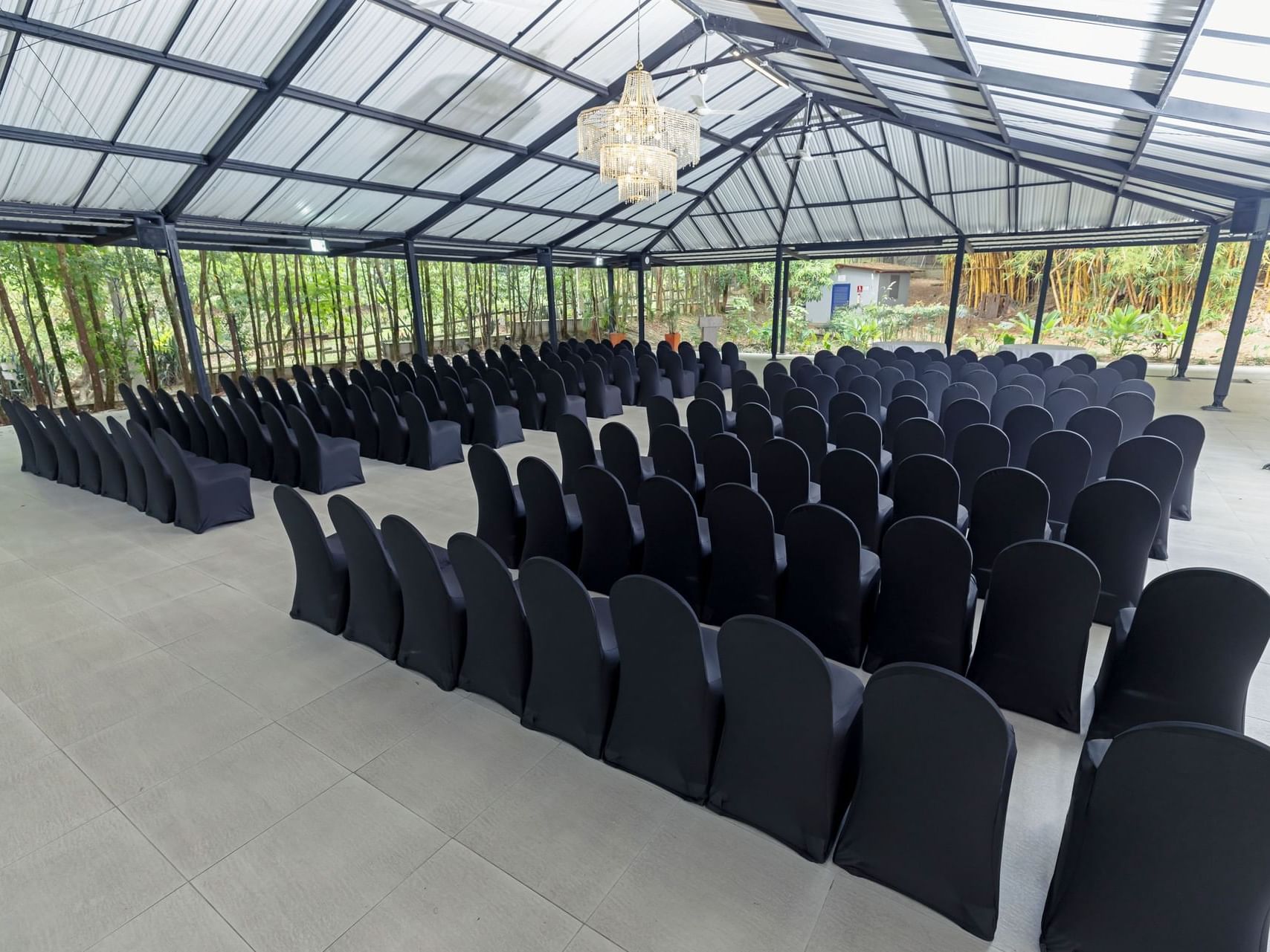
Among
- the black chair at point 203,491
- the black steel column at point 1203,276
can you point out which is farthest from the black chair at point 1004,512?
the black steel column at point 1203,276

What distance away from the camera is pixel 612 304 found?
2089 centimetres

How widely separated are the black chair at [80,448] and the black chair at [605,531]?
5263 millimetres

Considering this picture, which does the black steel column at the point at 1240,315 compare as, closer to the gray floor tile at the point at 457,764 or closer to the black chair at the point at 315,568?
the gray floor tile at the point at 457,764

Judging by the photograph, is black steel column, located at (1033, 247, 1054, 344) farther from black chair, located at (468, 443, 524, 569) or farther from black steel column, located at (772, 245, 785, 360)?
black chair, located at (468, 443, 524, 569)

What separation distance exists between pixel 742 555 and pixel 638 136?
5.56m

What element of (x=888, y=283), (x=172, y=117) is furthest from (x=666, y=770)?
(x=888, y=283)

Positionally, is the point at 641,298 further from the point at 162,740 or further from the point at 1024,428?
the point at 162,740

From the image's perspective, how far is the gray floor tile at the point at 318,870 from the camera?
6.20 feet

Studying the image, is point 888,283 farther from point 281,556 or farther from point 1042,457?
point 281,556

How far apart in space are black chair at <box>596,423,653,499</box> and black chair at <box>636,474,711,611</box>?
3.69 ft

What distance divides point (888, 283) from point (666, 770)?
2261 centimetres

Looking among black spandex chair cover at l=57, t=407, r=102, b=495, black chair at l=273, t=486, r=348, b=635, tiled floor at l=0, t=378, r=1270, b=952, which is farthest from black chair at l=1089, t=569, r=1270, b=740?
black spandex chair cover at l=57, t=407, r=102, b=495

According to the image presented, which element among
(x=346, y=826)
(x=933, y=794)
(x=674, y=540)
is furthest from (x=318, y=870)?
(x=674, y=540)

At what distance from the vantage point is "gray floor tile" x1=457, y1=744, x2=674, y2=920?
2.02 metres
